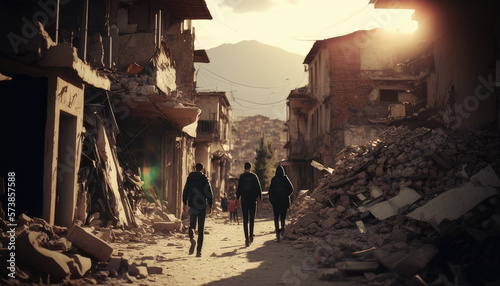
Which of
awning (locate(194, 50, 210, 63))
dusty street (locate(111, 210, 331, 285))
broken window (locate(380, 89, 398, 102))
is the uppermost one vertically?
awning (locate(194, 50, 210, 63))

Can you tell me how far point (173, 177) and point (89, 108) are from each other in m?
7.43

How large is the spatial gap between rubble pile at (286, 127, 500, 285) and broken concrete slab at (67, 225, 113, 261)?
3442mm

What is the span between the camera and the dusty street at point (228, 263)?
20.4 feet

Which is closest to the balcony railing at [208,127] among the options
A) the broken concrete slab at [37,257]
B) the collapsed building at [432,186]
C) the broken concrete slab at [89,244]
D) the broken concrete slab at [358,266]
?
the collapsed building at [432,186]

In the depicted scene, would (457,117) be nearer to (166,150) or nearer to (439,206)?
(439,206)

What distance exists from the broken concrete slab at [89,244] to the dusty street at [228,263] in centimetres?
78

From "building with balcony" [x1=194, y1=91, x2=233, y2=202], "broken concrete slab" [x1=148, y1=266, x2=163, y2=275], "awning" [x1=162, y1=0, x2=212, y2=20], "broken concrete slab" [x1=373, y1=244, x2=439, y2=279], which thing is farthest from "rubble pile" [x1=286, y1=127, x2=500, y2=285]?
"building with balcony" [x1=194, y1=91, x2=233, y2=202]

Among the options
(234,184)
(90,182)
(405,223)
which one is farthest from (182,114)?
(234,184)

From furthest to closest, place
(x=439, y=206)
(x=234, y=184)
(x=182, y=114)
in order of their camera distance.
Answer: (x=234, y=184)
(x=182, y=114)
(x=439, y=206)

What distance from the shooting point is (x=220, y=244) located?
36.4 feet

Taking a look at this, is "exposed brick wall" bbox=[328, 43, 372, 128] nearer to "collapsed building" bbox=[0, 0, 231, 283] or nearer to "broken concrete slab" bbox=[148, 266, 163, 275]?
"collapsed building" bbox=[0, 0, 231, 283]

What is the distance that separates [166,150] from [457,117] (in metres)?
10.7

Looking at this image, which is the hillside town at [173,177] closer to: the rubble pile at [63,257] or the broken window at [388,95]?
the rubble pile at [63,257]

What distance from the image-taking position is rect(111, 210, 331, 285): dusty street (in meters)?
6.22
